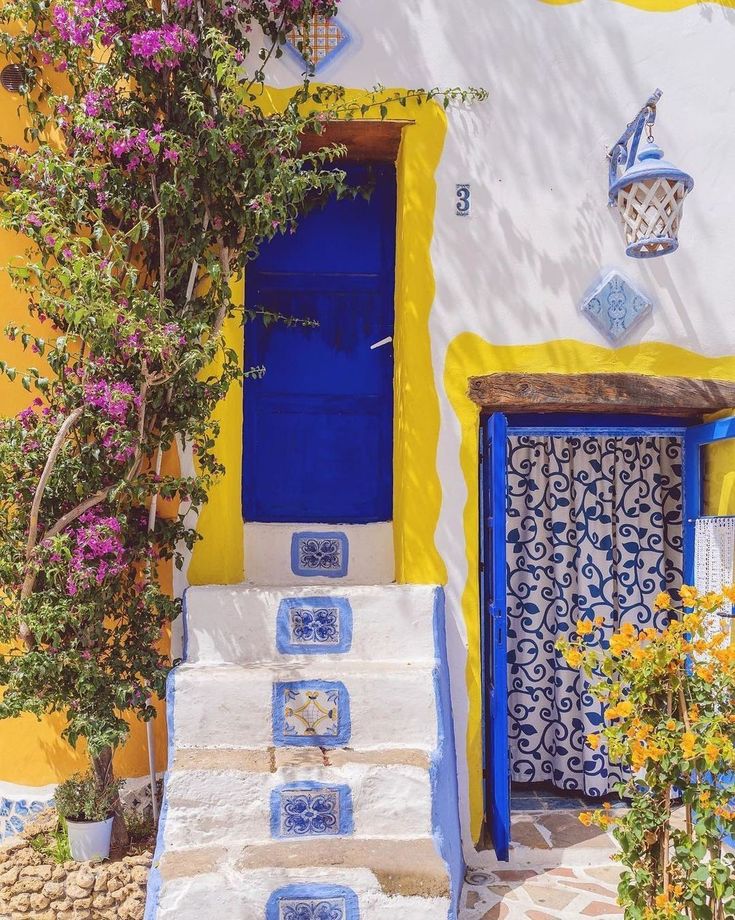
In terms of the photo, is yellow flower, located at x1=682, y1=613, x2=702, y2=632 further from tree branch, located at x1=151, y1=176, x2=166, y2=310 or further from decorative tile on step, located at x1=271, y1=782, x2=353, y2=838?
tree branch, located at x1=151, y1=176, x2=166, y2=310

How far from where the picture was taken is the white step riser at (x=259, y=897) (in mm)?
3002

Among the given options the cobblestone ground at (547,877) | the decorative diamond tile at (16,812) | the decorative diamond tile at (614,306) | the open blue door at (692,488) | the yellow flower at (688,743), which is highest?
the decorative diamond tile at (614,306)

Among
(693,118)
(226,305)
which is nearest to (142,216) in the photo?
(226,305)

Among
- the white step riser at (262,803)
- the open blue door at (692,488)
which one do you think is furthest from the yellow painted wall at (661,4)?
the white step riser at (262,803)

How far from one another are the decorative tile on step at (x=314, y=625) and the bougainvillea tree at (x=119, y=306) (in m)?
0.54

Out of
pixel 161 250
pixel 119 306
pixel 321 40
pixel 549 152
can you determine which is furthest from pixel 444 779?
pixel 321 40

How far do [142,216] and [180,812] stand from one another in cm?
248

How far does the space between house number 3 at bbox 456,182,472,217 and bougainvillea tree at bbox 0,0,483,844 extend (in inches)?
25.7

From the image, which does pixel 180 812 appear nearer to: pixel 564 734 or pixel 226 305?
pixel 226 305

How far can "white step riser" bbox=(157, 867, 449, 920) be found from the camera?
300 centimetres

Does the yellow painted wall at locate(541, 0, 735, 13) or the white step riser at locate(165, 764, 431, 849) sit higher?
the yellow painted wall at locate(541, 0, 735, 13)

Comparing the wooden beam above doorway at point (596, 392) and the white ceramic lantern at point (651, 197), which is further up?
the white ceramic lantern at point (651, 197)

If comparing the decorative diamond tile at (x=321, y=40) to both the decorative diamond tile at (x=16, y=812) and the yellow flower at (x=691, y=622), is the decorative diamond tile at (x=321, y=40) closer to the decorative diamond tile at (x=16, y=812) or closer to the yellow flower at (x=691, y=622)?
the yellow flower at (x=691, y=622)

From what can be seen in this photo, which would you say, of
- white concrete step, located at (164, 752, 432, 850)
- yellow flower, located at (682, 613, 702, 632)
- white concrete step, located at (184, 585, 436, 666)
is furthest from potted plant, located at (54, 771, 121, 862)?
yellow flower, located at (682, 613, 702, 632)
